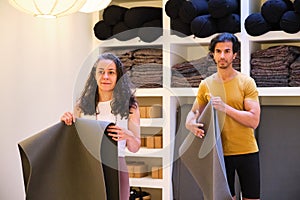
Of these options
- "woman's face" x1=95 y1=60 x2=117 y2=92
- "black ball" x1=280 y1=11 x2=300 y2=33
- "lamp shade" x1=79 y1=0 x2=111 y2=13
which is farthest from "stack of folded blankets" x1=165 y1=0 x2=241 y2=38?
"woman's face" x1=95 y1=60 x2=117 y2=92

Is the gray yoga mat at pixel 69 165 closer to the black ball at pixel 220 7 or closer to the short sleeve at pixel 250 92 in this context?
the short sleeve at pixel 250 92

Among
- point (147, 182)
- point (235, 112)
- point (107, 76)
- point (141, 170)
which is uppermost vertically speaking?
point (107, 76)

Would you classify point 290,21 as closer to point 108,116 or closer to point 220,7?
point 220,7

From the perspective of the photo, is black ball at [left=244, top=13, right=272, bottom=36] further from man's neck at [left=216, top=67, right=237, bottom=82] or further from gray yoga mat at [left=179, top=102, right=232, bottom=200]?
gray yoga mat at [left=179, top=102, right=232, bottom=200]

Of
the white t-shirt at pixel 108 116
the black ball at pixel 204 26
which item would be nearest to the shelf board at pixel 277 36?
the black ball at pixel 204 26

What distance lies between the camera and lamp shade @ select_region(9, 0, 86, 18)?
79.4 inches

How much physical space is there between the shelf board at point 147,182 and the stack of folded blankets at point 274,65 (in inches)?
36.4

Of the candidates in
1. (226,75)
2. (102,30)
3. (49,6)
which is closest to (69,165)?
(49,6)

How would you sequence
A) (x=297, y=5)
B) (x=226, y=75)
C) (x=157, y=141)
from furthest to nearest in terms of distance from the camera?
(x=157, y=141)
(x=297, y=5)
(x=226, y=75)

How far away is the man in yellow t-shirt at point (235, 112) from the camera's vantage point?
7.84 ft

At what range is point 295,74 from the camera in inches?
112

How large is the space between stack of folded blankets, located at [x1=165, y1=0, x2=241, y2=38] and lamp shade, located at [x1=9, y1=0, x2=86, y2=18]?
3.28 feet

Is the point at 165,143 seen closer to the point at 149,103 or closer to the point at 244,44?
the point at 149,103

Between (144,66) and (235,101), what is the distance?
0.96 meters
